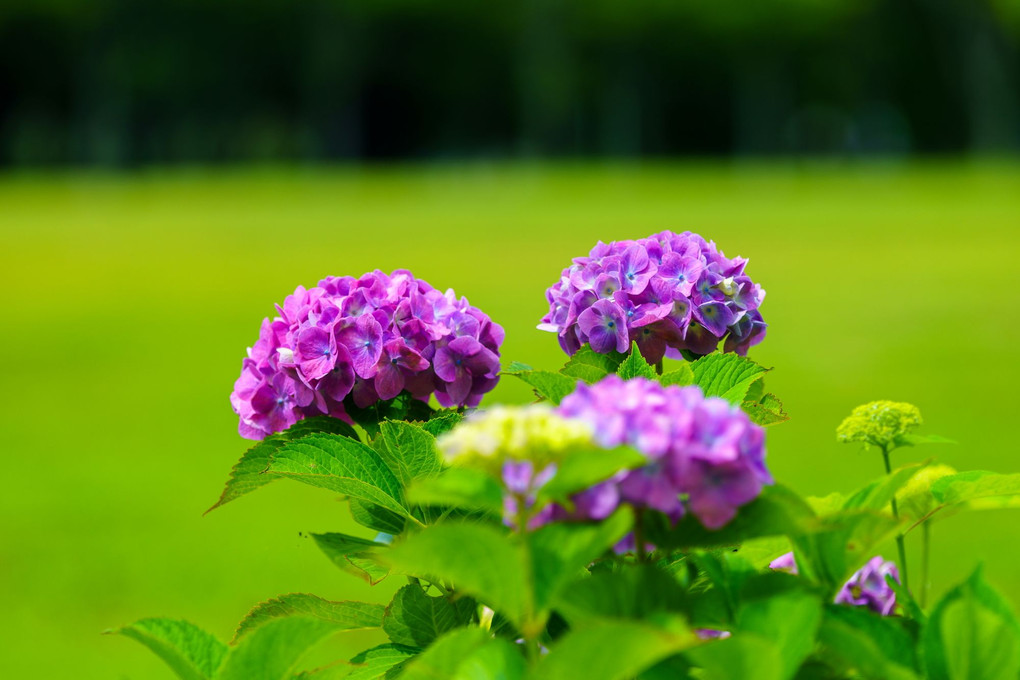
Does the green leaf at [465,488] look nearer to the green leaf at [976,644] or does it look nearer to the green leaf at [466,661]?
the green leaf at [466,661]

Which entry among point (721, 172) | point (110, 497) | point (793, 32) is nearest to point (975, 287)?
point (110, 497)

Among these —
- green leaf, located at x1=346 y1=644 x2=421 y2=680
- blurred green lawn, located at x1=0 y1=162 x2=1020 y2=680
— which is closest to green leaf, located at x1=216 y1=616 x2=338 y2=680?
green leaf, located at x1=346 y1=644 x2=421 y2=680

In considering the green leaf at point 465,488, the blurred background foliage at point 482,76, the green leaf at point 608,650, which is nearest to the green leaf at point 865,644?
the green leaf at point 608,650

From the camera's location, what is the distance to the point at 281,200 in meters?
29.7

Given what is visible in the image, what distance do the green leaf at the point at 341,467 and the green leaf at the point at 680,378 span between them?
0.83ft

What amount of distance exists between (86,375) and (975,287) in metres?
9.23

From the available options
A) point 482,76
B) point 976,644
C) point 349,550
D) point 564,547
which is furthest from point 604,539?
point 482,76

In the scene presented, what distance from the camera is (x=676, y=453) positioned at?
0.75 meters

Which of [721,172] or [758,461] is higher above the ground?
[758,461]

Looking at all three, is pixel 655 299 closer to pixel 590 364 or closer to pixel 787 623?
pixel 590 364

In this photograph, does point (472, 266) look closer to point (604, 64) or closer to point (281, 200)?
point (281, 200)

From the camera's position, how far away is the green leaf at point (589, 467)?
0.69m

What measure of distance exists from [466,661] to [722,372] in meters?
0.45

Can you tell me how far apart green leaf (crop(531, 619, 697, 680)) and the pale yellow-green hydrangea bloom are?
10 centimetres
